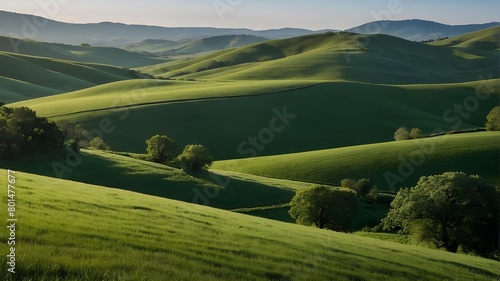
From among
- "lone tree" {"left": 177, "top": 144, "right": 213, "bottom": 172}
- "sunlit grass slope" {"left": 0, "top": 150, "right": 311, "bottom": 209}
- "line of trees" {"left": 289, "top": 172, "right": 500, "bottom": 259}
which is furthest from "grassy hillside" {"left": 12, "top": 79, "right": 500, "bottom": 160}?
"line of trees" {"left": 289, "top": 172, "right": 500, "bottom": 259}

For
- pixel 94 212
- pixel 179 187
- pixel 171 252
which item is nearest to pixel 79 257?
pixel 171 252

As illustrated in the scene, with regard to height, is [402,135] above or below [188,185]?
above

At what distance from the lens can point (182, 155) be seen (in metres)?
65.1

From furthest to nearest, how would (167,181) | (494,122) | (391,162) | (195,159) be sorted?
(494,122) < (391,162) < (195,159) < (167,181)

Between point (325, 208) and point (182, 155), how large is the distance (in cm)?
2802

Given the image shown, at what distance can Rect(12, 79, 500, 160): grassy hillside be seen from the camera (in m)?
101

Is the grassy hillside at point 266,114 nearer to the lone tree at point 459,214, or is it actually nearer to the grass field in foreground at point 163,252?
the lone tree at point 459,214

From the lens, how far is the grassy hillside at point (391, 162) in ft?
230

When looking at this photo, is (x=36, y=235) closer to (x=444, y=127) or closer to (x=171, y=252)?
(x=171, y=252)

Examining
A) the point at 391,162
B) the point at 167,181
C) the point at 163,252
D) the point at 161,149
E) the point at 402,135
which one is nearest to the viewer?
the point at 163,252

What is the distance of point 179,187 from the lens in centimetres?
5519

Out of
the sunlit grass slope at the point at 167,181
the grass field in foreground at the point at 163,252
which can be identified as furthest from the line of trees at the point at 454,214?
the sunlit grass slope at the point at 167,181

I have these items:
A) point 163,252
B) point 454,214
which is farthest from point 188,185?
point 163,252

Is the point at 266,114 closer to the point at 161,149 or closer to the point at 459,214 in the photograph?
the point at 161,149
